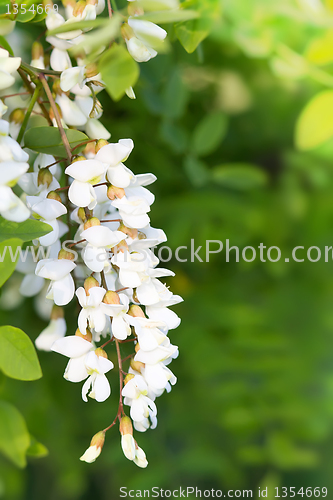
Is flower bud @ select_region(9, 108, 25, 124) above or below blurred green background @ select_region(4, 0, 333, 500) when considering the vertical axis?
above

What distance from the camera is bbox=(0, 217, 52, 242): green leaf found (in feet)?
1.08

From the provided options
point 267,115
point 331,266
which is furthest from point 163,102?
point 331,266

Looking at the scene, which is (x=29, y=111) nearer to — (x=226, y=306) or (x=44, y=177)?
(x=44, y=177)

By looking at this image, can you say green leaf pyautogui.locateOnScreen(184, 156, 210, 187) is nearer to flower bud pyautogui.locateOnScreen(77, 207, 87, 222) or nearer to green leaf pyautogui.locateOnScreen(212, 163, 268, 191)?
green leaf pyautogui.locateOnScreen(212, 163, 268, 191)

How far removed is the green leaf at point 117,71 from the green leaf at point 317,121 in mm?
259

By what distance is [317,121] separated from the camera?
461 mm

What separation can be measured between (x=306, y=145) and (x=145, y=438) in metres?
0.58

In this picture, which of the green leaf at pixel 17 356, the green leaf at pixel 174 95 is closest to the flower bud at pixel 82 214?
the green leaf at pixel 17 356

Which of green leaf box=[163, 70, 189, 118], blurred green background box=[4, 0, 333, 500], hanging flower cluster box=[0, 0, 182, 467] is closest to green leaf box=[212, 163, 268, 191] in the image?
blurred green background box=[4, 0, 333, 500]

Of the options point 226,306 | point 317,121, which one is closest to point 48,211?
point 317,121

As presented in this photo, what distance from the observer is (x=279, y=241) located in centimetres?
92

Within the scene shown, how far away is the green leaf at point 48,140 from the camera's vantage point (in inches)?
14.0

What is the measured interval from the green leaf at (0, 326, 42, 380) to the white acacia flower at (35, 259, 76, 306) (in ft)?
0.13

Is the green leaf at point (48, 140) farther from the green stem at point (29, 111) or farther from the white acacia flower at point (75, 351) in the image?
the white acacia flower at point (75, 351)
